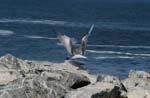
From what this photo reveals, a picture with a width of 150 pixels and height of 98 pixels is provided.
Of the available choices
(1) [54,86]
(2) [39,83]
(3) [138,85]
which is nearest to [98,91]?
(1) [54,86]

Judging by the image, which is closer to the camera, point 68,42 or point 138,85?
point 68,42

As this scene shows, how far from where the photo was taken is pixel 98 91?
819 inches

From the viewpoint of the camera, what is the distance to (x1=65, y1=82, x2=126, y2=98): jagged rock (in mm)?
20625

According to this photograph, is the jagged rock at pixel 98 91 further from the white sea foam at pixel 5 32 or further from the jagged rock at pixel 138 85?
the white sea foam at pixel 5 32

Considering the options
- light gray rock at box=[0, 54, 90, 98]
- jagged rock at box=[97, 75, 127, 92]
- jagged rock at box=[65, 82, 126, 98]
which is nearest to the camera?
light gray rock at box=[0, 54, 90, 98]

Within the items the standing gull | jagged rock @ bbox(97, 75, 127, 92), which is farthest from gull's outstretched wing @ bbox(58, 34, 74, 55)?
jagged rock @ bbox(97, 75, 127, 92)

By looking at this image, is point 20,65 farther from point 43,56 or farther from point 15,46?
point 15,46

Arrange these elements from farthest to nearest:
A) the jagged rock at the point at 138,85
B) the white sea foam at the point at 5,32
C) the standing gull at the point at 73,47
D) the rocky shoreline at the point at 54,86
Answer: the white sea foam at the point at 5,32 < the standing gull at the point at 73,47 < the jagged rock at the point at 138,85 < the rocky shoreline at the point at 54,86

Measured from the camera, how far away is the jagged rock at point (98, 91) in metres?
20.6

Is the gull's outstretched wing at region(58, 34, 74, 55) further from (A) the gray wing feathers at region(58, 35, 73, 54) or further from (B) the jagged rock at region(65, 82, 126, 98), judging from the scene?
(B) the jagged rock at region(65, 82, 126, 98)

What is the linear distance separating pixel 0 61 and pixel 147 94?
5.50 meters

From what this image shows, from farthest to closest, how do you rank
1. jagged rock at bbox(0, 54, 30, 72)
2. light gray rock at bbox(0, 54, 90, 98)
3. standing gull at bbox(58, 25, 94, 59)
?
standing gull at bbox(58, 25, 94, 59) → jagged rock at bbox(0, 54, 30, 72) → light gray rock at bbox(0, 54, 90, 98)

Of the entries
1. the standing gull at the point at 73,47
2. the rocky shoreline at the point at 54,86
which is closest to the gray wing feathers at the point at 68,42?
the standing gull at the point at 73,47

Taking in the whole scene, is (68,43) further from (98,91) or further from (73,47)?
(98,91)
